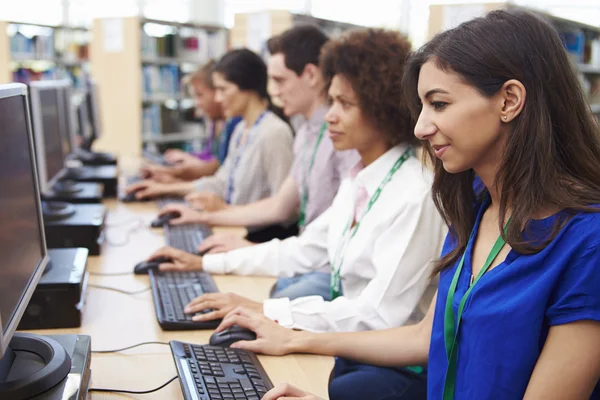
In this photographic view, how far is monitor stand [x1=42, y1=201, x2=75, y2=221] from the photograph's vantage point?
6.67 feet

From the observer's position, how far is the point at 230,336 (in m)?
1.38

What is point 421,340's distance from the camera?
134cm

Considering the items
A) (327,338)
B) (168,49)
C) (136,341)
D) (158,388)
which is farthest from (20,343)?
(168,49)

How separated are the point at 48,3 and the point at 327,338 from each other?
722 centimetres

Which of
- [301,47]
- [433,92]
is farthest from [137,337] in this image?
[301,47]

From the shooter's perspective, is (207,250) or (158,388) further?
(207,250)

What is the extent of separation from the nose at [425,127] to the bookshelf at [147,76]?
526cm

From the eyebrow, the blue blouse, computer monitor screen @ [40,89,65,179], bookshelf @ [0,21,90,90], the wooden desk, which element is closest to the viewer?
the blue blouse

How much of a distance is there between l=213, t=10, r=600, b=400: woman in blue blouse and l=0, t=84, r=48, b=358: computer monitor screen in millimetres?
442

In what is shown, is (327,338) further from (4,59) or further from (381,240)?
(4,59)

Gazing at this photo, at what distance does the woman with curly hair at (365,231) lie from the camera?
4.85ft

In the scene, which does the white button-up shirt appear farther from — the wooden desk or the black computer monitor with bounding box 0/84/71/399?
the black computer monitor with bounding box 0/84/71/399

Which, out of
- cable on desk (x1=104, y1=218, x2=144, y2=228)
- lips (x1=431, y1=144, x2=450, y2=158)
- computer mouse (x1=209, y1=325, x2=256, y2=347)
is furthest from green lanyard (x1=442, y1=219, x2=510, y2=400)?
cable on desk (x1=104, y1=218, x2=144, y2=228)

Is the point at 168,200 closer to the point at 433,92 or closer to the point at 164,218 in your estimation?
the point at 164,218
